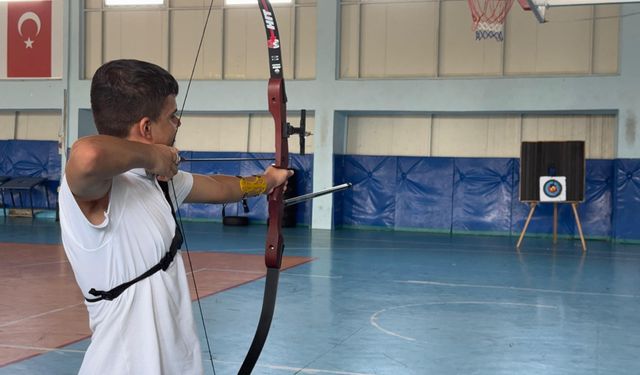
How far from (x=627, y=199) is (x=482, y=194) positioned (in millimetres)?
2750

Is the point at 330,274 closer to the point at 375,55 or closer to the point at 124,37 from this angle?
the point at 375,55

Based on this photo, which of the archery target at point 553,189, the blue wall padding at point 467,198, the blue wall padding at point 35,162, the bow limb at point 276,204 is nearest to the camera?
the bow limb at point 276,204

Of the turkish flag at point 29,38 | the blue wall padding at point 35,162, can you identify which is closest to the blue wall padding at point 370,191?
the blue wall padding at point 35,162

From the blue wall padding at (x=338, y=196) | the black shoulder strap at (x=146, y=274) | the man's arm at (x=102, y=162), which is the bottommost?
the blue wall padding at (x=338, y=196)

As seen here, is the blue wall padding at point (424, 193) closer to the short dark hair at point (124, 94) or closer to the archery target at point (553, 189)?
the archery target at point (553, 189)

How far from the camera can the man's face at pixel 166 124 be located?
63.3 inches

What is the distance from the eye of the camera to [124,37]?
16.7 metres

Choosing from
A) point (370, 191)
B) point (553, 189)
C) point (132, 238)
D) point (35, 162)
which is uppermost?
point (132, 238)

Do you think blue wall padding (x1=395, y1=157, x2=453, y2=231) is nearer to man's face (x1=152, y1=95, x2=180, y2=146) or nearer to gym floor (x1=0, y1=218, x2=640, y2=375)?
gym floor (x1=0, y1=218, x2=640, y2=375)

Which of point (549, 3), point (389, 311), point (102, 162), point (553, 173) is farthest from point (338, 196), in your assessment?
point (102, 162)

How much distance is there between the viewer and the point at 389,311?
636 centimetres

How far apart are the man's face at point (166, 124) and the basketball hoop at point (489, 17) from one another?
36.2ft

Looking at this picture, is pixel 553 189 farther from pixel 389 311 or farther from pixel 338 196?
pixel 389 311

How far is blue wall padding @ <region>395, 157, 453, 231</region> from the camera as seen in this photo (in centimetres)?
1537
